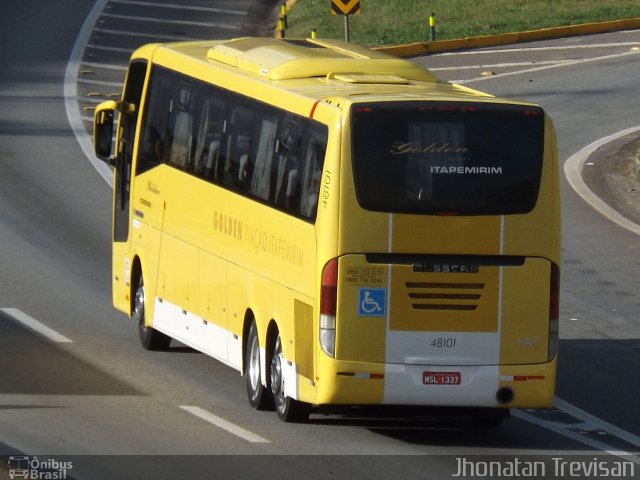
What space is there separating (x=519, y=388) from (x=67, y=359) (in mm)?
4977

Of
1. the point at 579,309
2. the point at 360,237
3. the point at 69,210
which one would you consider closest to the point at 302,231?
the point at 360,237

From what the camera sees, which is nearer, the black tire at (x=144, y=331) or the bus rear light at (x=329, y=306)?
the bus rear light at (x=329, y=306)

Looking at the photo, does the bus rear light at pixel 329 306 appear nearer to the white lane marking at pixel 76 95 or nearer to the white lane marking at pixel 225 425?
the white lane marking at pixel 225 425

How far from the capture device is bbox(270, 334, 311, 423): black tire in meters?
13.9

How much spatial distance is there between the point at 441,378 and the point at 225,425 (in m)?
1.91

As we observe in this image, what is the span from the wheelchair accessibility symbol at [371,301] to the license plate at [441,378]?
2.09 ft

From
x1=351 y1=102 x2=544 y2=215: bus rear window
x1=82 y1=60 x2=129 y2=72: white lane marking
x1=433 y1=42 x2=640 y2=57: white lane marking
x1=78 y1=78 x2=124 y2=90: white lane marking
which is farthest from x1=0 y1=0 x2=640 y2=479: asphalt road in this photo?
x1=433 y1=42 x2=640 y2=57: white lane marking

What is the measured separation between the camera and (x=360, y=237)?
12.9 m

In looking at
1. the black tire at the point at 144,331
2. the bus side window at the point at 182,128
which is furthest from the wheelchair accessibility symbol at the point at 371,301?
the black tire at the point at 144,331

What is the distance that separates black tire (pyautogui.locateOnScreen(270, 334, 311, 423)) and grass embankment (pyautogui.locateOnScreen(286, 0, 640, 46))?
81.8 feet

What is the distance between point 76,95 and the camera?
33188mm

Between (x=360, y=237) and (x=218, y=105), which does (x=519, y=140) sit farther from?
(x=218, y=105)

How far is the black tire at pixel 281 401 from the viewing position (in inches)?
548

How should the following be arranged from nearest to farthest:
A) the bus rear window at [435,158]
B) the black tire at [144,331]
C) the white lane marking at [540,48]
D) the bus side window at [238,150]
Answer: the bus rear window at [435,158]
the bus side window at [238,150]
the black tire at [144,331]
the white lane marking at [540,48]
